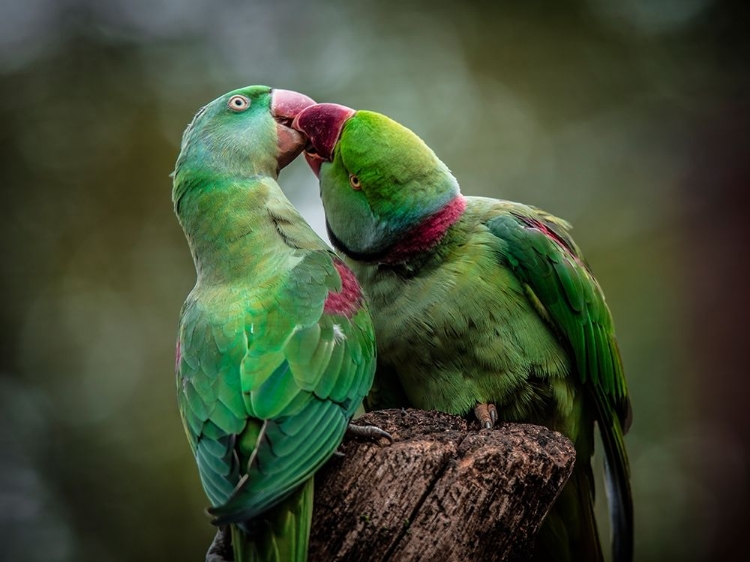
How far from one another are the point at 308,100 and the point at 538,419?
6.47 feet

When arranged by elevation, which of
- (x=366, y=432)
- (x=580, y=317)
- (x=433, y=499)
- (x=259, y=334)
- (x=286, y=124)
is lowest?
(x=433, y=499)

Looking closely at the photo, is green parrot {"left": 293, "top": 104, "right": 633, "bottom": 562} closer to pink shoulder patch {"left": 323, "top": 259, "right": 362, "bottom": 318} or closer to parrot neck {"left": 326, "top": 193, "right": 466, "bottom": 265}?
parrot neck {"left": 326, "top": 193, "right": 466, "bottom": 265}

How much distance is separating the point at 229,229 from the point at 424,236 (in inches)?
38.7

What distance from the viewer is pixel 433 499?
262 cm

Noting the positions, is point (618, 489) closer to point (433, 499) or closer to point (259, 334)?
point (433, 499)

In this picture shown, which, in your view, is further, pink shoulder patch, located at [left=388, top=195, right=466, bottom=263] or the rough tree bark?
pink shoulder patch, located at [left=388, top=195, right=466, bottom=263]

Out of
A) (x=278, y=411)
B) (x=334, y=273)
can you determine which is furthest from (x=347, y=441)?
(x=334, y=273)

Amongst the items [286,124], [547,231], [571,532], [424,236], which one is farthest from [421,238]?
[571,532]

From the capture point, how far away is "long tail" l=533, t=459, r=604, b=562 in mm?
3742

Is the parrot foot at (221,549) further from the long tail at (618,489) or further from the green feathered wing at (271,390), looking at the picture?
the long tail at (618,489)

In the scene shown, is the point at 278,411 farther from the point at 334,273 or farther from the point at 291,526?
the point at 334,273

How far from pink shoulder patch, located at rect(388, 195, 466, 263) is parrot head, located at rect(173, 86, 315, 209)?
2.36 feet

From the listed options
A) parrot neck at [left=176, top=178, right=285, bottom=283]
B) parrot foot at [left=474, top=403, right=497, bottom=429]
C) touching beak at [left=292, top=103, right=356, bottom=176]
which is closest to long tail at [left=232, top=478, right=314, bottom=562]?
parrot neck at [left=176, top=178, right=285, bottom=283]

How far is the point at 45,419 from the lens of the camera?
27.4ft
